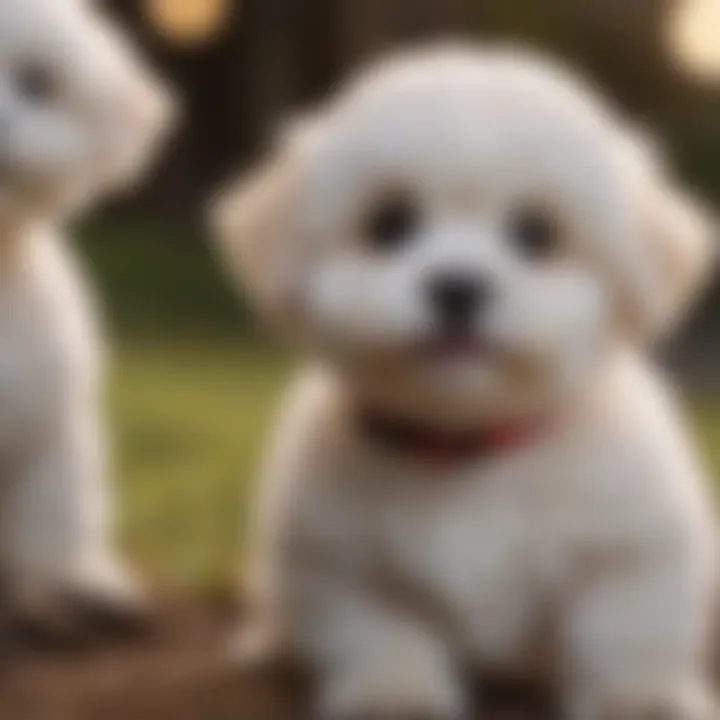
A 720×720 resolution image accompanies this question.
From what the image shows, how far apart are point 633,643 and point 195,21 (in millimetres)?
2475

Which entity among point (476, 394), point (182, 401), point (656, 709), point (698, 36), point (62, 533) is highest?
point (698, 36)

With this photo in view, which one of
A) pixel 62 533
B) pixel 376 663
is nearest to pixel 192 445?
pixel 62 533

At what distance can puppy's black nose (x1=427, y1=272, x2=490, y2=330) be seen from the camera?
1048 millimetres

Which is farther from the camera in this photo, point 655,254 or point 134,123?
point 134,123

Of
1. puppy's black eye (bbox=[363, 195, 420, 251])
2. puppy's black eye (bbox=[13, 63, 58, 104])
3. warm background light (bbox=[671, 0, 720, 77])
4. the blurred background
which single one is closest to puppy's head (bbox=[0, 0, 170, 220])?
puppy's black eye (bbox=[13, 63, 58, 104])

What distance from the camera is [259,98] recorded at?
11.1 ft


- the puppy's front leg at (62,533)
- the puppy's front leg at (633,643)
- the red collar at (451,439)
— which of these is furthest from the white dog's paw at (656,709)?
the puppy's front leg at (62,533)

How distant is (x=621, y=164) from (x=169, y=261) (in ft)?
6.17

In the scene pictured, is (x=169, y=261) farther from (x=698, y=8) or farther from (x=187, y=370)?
(x=698, y=8)

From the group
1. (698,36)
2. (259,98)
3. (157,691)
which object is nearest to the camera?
(157,691)

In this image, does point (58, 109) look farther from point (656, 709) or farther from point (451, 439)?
point (656, 709)

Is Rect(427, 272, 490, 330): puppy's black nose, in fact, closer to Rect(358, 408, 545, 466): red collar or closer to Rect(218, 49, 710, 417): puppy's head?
Rect(218, 49, 710, 417): puppy's head

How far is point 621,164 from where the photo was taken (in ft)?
3.65

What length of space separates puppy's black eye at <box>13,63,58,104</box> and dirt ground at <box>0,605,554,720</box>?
0.38 m
